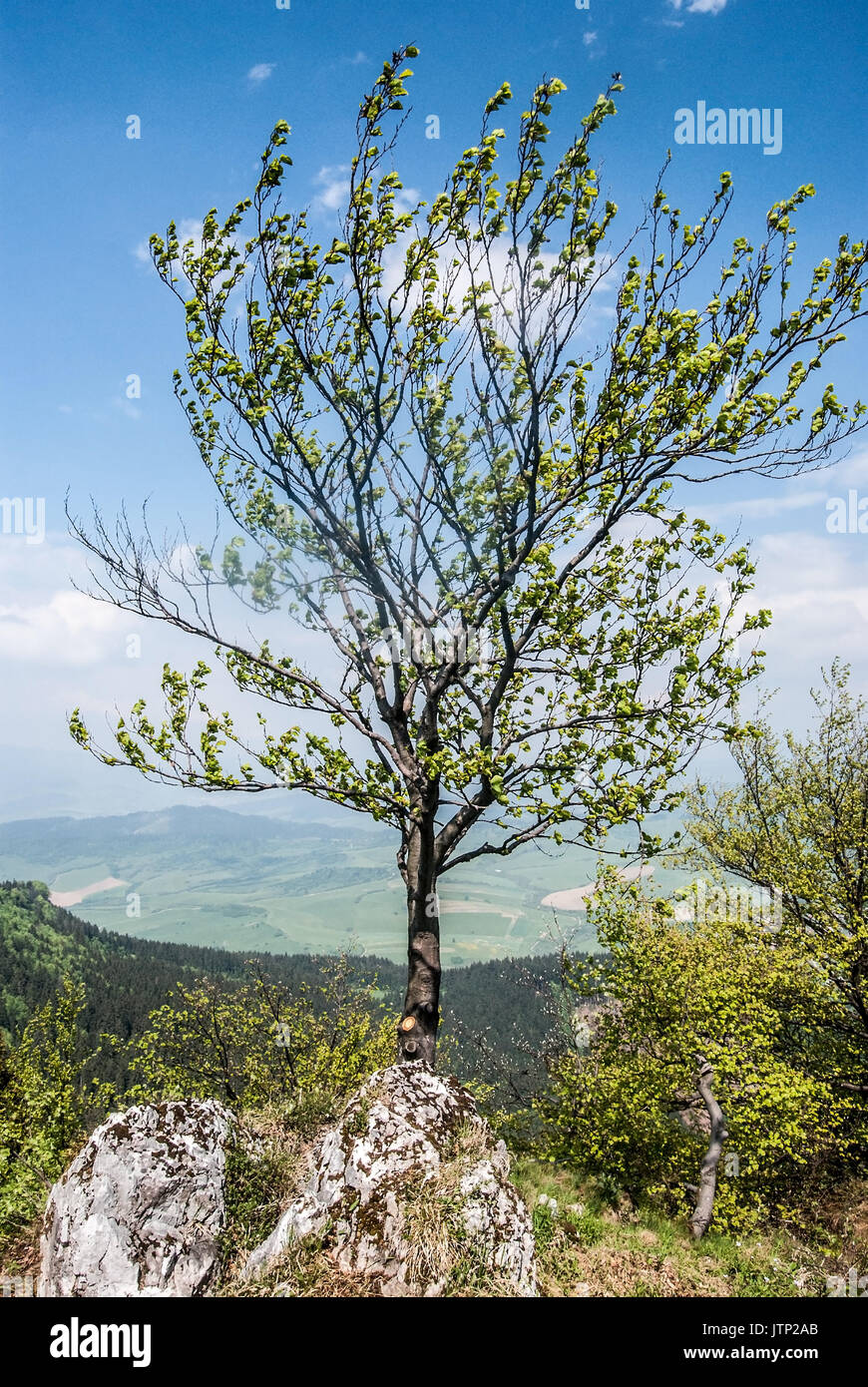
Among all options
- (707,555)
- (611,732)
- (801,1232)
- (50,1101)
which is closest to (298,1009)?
(50,1101)

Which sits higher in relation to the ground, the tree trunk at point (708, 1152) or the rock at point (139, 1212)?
the rock at point (139, 1212)

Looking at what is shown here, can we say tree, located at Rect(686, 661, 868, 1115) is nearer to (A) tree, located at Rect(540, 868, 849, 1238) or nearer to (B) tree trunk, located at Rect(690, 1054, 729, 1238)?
(A) tree, located at Rect(540, 868, 849, 1238)

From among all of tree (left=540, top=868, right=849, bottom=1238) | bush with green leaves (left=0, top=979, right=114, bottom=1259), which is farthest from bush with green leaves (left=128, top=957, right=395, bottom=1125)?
tree (left=540, top=868, right=849, bottom=1238)

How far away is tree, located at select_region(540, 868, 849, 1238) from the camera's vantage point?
19.2m

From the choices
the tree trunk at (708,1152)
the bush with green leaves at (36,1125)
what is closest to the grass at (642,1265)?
the bush with green leaves at (36,1125)

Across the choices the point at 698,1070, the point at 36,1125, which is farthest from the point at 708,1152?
the point at 36,1125

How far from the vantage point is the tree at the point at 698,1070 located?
62.8 ft

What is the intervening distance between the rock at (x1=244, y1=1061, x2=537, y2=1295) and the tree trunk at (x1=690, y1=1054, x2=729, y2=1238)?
1451cm

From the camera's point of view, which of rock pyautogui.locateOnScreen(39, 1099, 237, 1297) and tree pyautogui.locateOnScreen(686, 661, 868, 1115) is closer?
rock pyautogui.locateOnScreen(39, 1099, 237, 1297)

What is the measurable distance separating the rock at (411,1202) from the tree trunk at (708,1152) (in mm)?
14510

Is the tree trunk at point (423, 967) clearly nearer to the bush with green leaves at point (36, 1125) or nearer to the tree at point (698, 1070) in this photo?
the bush with green leaves at point (36, 1125)

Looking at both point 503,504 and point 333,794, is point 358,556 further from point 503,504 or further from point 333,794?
point 333,794

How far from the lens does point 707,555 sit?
37.7ft

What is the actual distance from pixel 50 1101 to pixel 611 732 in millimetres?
21683
